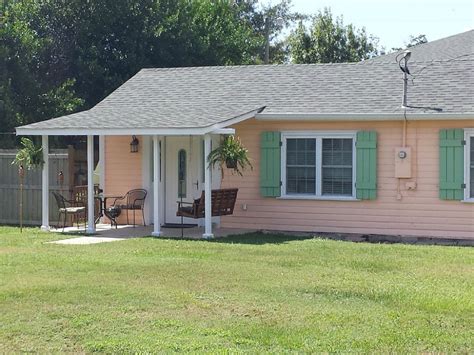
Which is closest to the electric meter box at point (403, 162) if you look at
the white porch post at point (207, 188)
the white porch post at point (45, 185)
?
the white porch post at point (207, 188)

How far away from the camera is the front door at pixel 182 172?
17.5 metres

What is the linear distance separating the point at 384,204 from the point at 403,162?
35.8 inches

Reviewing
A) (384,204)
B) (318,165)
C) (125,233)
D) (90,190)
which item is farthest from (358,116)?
(90,190)

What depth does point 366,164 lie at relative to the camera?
51.9ft

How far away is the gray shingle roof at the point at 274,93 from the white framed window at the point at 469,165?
535mm

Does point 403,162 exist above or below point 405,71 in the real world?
below

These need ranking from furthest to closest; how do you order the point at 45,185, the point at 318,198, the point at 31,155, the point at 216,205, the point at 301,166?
the point at 45,185, the point at 31,155, the point at 301,166, the point at 318,198, the point at 216,205

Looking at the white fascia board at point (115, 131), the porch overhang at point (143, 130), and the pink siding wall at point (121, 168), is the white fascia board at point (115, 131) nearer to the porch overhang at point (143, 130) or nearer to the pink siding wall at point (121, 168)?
the porch overhang at point (143, 130)

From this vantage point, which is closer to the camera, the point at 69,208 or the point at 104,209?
the point at 69,208

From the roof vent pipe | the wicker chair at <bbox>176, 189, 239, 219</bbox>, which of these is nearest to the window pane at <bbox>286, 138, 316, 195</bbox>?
the wicker chair at <bbox>176, 189, 239, 219</bbox>

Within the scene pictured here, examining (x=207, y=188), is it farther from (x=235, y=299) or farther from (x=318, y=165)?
(x=235, y=299)

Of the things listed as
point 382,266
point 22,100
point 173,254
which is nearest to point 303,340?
point 382,266

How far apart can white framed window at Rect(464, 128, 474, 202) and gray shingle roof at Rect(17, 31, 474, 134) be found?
535 mm

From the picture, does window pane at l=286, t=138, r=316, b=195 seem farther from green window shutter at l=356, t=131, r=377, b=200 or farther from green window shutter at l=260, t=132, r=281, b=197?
green window shutter at l=356, t=131, r=377, b=200
